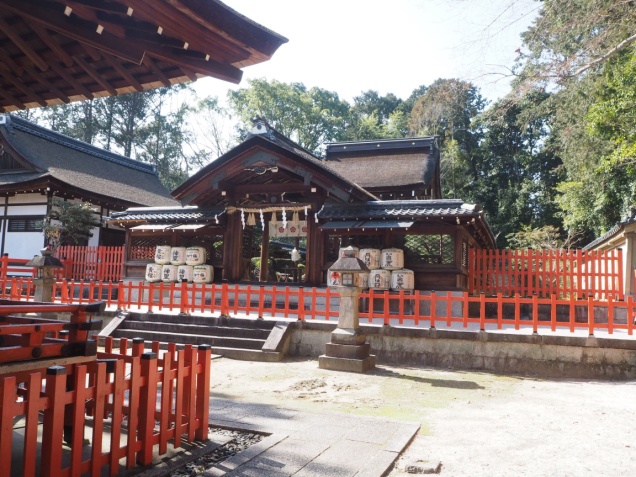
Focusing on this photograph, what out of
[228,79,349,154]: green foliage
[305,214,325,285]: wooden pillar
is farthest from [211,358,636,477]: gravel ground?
[228,79,349,154]: green foliage

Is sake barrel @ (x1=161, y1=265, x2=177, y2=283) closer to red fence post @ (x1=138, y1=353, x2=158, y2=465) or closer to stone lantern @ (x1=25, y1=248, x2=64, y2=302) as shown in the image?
stone lantern @ (x1=25, y1=248, x2=64, y2=302)

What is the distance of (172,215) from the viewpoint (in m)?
15.9

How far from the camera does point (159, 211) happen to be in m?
16.4

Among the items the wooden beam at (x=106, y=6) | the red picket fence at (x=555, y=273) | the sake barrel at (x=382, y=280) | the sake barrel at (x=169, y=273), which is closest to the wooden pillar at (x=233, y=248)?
the sake barrel at (x=169, y=273)

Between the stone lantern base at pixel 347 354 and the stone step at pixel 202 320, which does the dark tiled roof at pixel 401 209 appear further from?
the stone lantern base at pixel 347 354

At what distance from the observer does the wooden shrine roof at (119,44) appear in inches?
118

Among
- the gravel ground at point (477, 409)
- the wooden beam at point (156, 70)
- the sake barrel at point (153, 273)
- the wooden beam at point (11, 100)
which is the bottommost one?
the gravel ground at point (477, 409)

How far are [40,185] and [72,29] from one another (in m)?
16.9

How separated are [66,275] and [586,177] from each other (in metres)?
19.8

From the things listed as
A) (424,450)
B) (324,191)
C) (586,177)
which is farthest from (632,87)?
(424,450)

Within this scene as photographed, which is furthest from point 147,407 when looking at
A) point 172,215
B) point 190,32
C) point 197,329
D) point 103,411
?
point 172,215

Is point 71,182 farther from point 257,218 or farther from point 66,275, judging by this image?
point 257,218

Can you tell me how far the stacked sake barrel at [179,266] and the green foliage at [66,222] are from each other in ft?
16.1

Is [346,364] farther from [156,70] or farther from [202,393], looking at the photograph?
[156,70]
